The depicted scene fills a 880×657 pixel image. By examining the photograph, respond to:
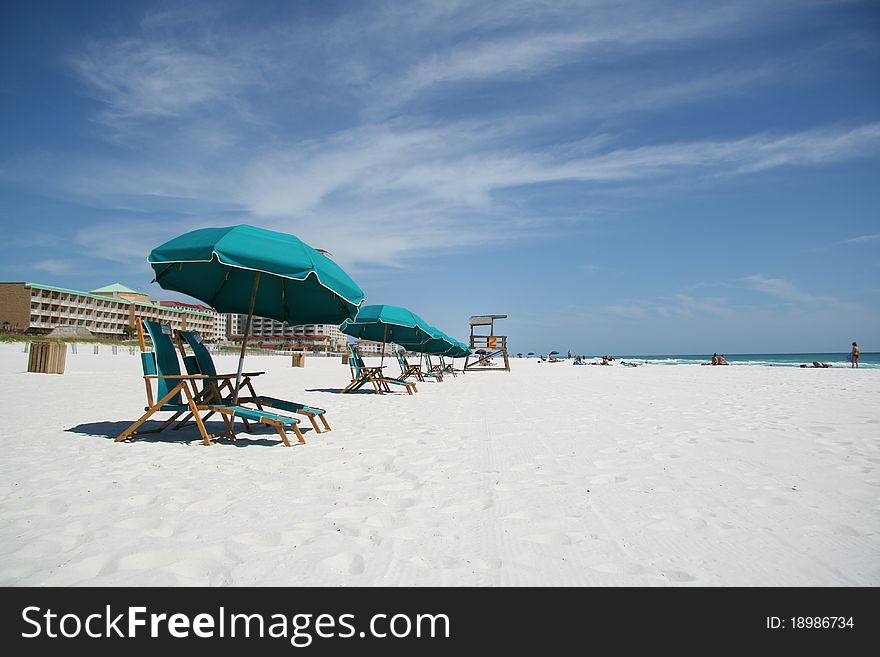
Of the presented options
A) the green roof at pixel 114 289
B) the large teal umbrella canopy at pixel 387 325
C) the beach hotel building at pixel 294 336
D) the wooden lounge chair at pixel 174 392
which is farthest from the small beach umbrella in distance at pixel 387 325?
the green roof at pixel 114 289

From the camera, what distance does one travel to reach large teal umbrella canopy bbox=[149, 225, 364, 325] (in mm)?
4730

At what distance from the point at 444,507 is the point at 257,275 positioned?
3503 mm

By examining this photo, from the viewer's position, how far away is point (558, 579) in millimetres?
2199

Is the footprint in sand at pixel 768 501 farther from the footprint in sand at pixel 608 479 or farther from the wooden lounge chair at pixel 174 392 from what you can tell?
the wooden lounge chair at pixel 174 392

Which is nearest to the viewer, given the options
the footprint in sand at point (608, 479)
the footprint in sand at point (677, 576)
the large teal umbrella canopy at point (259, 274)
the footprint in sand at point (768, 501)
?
the footprint in sand at point (677, 576)

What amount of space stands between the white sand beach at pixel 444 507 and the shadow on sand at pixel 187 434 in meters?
0.06

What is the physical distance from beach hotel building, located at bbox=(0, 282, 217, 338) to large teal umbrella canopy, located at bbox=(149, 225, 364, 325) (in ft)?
156

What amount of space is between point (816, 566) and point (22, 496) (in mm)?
4530

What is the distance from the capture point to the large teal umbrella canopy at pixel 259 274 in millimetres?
4730

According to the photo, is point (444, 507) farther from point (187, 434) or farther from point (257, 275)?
point (187, 434)

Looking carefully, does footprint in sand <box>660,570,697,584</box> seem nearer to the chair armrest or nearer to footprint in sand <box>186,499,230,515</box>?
footprint in sand <box>186,499,230,515</box>

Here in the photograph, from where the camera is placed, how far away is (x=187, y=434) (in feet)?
18.5

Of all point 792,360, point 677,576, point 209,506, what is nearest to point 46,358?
point 209,506

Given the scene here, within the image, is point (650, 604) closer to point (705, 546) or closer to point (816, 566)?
point (705, 546)
